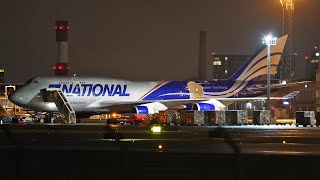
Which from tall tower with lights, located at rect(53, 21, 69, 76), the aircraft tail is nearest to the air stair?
the aircraft tail

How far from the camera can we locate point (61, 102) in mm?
91312

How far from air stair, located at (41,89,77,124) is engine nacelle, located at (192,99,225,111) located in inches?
601

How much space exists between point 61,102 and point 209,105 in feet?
60.4

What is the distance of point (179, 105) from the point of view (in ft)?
322

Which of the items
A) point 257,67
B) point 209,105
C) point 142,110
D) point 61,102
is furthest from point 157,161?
point 257,67

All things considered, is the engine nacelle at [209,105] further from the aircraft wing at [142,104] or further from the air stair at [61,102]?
the air stair at [61,102]

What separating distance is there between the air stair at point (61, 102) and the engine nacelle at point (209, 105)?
15267 millimetres

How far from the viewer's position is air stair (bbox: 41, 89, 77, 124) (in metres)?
91.2

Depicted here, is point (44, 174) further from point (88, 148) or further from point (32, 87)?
point (32, 87)

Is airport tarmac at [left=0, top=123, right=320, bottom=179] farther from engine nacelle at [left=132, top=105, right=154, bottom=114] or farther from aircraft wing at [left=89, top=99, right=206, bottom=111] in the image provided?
aircraft wing at [left=89, top=99, right=206, bottom=111]

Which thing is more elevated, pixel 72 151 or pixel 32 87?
pixel 32 87

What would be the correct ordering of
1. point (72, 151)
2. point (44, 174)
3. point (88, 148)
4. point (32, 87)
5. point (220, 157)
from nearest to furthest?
point (44, 174) < point (220, 157) < point (72, 151) < point (88, 148) < point (32, 87)

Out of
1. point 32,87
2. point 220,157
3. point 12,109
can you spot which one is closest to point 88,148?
point 220,157

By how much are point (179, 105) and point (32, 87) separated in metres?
19.2
